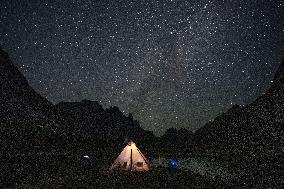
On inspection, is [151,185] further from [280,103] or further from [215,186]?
[280,103]

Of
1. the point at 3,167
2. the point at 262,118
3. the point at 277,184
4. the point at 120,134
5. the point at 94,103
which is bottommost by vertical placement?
the point at 277,184

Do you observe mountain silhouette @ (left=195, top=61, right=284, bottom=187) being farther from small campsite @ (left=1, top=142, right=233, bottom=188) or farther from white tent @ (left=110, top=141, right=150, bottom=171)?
white tent @ (left=110, top=141, right=150, bottom=171)

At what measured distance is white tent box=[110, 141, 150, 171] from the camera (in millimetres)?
22552

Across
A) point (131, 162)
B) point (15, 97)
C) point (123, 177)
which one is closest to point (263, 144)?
point (131, 162)

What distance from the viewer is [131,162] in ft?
74.5

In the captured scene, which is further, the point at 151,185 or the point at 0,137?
the point at 0,137

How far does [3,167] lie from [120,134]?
12773 cm

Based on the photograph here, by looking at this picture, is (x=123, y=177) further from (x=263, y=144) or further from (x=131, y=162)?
(x=263, y=144)

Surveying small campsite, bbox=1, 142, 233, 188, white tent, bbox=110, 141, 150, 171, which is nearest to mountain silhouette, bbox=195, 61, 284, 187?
small campsite, bbox=1, 142, 233, 188

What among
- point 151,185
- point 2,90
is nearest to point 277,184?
point 151,185

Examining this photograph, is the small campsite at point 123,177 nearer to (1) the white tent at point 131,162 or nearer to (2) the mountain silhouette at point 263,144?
(1) the white tent at point 131,162

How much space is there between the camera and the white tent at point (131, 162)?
22.6 m

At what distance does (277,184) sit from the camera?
20516 millimetres

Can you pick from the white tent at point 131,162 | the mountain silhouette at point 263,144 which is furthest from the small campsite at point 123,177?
the mountain silhouette at point 263,144
